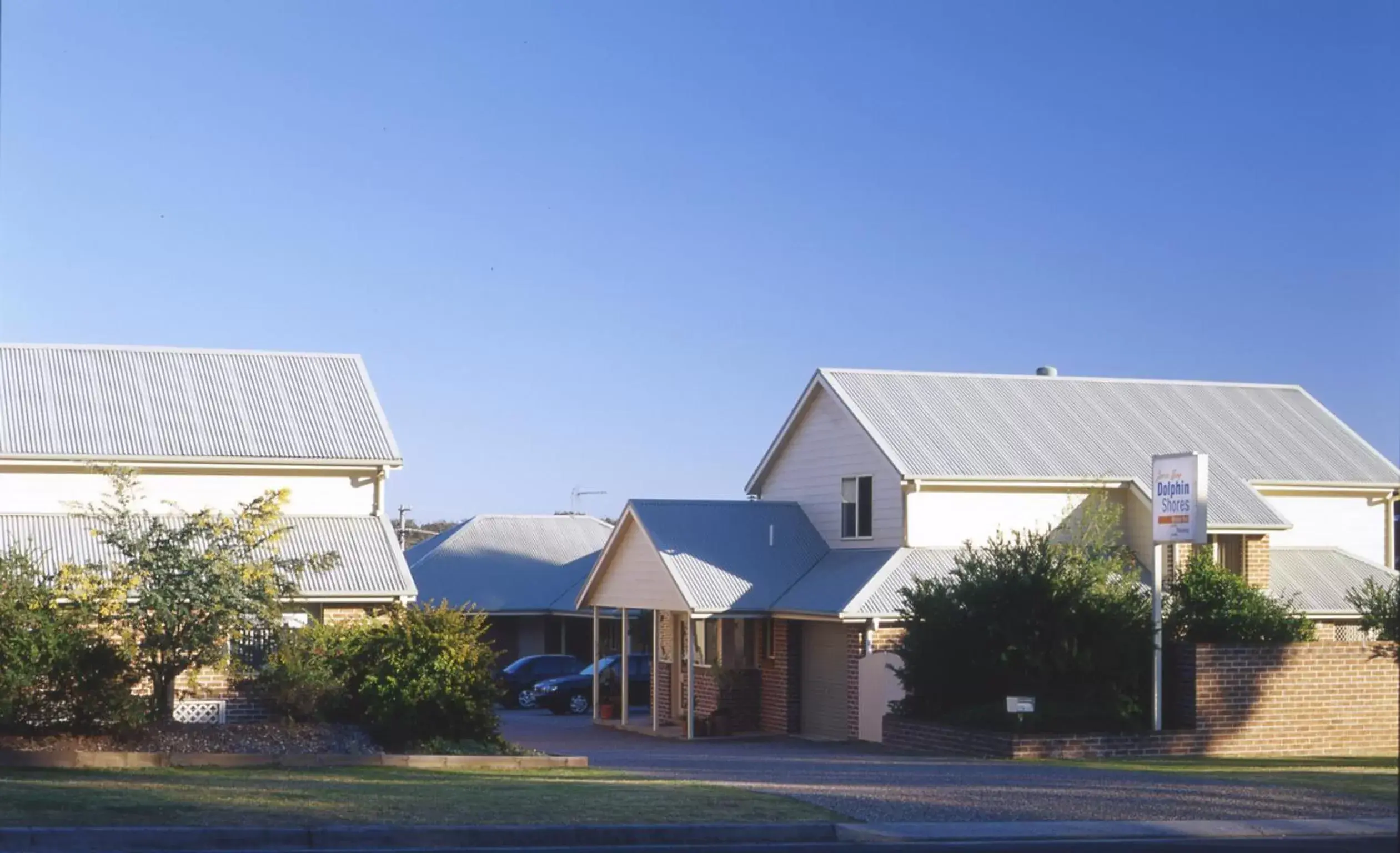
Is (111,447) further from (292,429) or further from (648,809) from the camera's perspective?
(648,809)

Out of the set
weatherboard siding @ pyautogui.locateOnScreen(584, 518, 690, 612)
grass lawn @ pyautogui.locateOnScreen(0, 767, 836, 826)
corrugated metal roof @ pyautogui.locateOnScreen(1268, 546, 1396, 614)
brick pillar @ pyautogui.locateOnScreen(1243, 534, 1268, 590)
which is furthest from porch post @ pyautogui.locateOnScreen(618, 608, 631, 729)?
grass lawn @ pyautogui.locateOnScreen(0, 767, 836, 826)

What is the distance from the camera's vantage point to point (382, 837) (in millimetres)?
15352

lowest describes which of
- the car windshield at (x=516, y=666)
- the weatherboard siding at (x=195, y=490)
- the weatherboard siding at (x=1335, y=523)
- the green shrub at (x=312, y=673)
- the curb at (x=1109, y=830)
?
the car windshield at (x=516, y=666)

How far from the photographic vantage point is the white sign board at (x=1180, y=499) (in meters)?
27.3

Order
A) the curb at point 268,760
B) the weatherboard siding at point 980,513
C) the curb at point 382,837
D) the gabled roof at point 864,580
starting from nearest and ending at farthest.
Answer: the curb at point 382,837 → the curb at point 268,760 → the gabled roof at point 864,580 → the weatherboard siding at point 980,513

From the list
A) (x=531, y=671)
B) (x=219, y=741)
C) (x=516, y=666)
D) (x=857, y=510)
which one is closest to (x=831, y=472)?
(x=857, y=510)

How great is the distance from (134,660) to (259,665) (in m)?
4.07

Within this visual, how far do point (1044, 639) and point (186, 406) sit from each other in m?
18.4

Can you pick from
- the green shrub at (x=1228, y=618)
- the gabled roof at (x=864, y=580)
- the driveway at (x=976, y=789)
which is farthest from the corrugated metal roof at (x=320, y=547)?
the green shrub at (x=1228, y=618)

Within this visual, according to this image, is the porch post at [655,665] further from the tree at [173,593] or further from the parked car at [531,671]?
the tree at [173,593]

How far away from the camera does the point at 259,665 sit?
29.2 metres

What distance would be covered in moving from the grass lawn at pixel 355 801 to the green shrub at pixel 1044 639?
8.54 m

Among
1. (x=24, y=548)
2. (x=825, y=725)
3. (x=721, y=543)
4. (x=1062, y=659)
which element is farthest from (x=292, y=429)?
(x=1062, y=659)

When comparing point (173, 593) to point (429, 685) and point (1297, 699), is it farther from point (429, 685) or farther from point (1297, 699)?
point (1297, 699)
